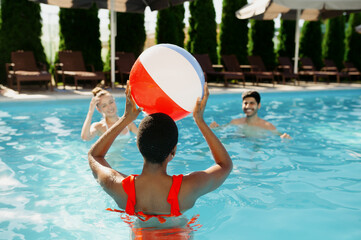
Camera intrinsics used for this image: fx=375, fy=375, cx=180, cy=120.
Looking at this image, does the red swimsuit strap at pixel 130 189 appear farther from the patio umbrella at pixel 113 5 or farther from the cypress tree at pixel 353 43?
the cypress tree at pixel 353 43

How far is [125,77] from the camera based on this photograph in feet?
42.0

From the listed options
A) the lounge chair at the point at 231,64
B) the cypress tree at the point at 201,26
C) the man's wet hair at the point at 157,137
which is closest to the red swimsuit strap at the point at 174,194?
the man's wet hair at the point at 157,137

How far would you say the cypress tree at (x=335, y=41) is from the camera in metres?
18.5

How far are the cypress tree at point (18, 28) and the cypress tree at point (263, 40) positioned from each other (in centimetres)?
907

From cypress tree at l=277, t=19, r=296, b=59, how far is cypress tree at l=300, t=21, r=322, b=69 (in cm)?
83

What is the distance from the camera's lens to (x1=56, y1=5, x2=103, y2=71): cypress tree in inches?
490

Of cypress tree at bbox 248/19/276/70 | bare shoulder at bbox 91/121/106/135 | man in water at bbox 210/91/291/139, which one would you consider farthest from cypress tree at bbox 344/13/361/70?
bare shoulder at bbox 91/121/106/135

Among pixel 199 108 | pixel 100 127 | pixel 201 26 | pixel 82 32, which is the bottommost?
pixel 100 127

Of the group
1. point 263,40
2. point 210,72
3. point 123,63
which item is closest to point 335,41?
point 263,40

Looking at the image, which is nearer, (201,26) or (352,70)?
(201,26)

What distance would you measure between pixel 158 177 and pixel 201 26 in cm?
1396

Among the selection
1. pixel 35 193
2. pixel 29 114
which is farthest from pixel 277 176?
pixel 29 114

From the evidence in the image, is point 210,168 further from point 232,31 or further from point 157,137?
point 232,31

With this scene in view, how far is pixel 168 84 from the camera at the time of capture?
225 centimetres
